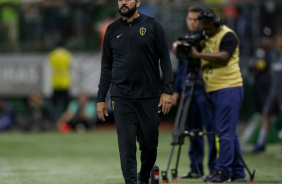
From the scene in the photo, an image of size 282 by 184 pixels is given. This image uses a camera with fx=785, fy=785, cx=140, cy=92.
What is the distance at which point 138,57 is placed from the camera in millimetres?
8117

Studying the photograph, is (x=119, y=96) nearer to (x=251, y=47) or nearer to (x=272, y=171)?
(x=272, y=171)

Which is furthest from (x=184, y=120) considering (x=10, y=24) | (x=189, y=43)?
(x=10, y=24)

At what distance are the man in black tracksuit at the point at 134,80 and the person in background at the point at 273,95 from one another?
7095mm

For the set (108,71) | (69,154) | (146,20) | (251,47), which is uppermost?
(146,20)

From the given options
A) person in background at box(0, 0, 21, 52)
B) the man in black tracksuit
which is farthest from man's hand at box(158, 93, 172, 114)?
person in background at box(0, 0, 21, 52)

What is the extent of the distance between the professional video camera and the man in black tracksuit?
1.76m

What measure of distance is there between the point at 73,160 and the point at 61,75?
9423mm

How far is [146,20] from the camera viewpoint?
324 inches

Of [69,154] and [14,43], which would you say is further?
[14,43]

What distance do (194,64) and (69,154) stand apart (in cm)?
594

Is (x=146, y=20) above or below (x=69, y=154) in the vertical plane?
above

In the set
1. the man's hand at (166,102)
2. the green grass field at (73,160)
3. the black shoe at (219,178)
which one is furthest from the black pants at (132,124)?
the green grass field at (73,160)

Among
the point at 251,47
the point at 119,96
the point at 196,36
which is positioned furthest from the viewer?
the point at 251,47

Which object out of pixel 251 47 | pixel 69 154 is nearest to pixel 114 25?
pixel 69 154
